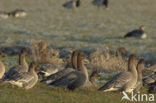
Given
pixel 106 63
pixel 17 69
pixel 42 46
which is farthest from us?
pixel 42 46

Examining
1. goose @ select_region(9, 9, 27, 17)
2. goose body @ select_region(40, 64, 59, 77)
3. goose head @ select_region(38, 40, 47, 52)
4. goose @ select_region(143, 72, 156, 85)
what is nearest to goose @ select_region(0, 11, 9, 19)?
goose @ select_region(9, 9, 27, 17)

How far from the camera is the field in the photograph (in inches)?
454

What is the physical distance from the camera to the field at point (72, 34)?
11.5 metres

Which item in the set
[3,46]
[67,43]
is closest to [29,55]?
[3,46]

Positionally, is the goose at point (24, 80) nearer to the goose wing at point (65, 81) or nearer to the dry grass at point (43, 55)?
the goose wing at point (65, 81)

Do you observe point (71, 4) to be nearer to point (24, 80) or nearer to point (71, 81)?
point (71, 81)

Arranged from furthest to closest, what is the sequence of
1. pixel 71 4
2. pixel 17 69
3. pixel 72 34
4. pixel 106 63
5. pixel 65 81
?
pixel 71 4 < pixel 72 34 < pixel 106 63 < pixel 17 69 < pixel 65 81

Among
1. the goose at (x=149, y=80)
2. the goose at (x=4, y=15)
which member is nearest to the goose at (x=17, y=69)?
the goose at (x=149, y=80)

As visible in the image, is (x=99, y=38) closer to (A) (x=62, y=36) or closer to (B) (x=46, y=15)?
(A) (x=62, y=36)

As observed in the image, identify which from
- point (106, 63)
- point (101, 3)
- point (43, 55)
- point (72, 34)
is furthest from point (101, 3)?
point (106, 63)

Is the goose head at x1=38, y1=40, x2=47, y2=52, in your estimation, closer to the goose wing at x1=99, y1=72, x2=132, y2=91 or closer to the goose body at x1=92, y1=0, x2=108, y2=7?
the goose wing at x1=99, y1=72, x2=132, y2=91

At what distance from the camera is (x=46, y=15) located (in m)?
47.1

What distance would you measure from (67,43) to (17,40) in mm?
3402

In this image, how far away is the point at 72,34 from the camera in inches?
1310
